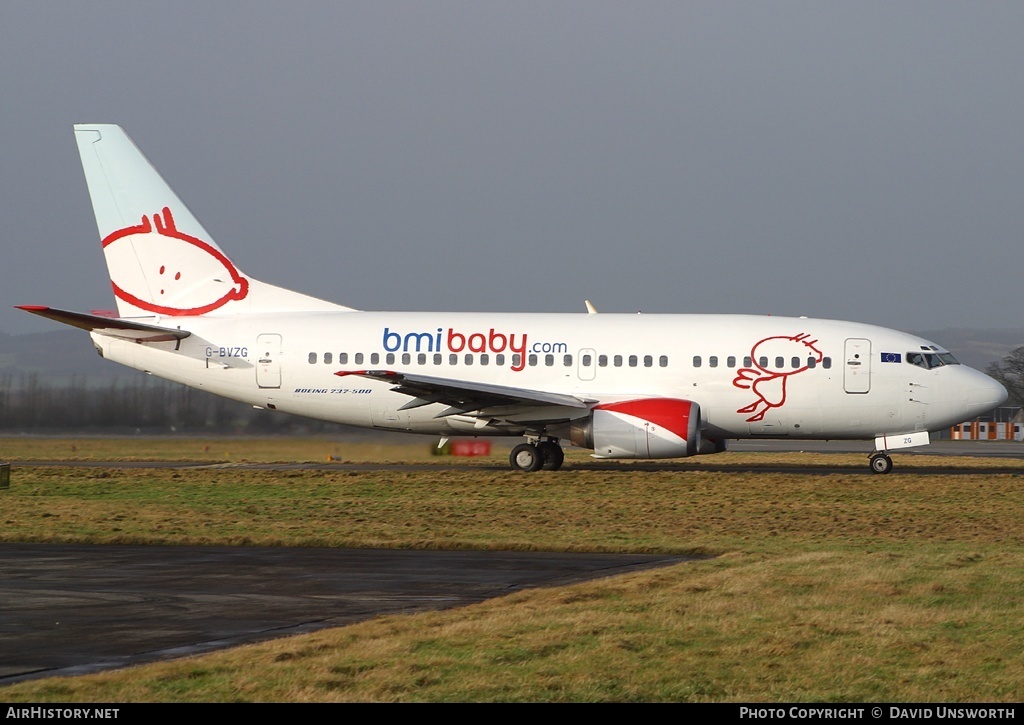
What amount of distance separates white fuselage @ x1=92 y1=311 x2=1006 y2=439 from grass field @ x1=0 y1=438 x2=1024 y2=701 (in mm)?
1608

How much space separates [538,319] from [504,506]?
9.29m

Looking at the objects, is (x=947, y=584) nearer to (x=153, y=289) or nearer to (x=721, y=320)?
(x=721, y=320)

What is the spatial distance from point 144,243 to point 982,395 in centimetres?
2096

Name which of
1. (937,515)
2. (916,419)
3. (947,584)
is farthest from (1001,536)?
(916,419)

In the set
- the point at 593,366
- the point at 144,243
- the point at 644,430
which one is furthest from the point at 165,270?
the point at 644,430

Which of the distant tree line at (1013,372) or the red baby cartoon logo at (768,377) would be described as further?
the distant tree line at (1013,372)

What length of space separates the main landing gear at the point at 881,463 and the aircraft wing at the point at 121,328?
16950 mm

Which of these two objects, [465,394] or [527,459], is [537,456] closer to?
[527,459]

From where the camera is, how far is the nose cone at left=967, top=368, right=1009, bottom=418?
95.3 feet

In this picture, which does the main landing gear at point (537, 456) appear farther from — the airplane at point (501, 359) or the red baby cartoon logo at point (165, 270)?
the red baby cartoon logo at point (165, 270)

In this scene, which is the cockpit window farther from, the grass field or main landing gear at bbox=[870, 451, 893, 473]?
the grass field

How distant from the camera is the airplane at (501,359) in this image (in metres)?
28.9

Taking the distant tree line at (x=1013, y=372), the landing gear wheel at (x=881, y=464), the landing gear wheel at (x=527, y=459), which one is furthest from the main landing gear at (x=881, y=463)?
the distant tree line at (x=1013, y=372)

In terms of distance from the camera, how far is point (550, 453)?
97.3 ft
